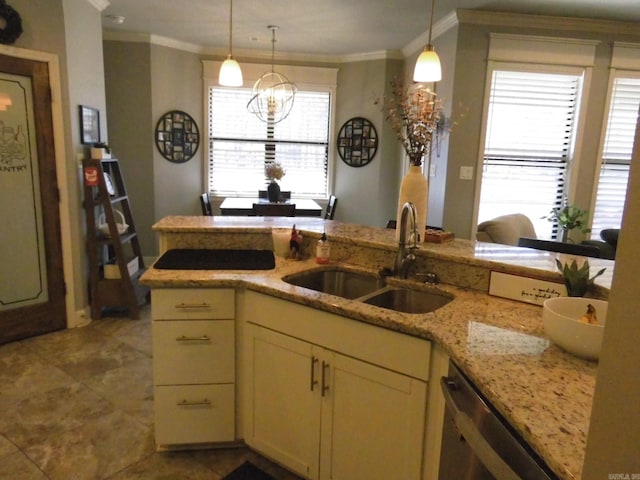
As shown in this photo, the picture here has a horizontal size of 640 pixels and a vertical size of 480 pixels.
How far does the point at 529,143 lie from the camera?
4195mm

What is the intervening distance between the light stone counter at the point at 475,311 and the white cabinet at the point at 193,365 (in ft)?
0.30

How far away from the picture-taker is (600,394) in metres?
0.56

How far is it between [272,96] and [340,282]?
3.22 metres

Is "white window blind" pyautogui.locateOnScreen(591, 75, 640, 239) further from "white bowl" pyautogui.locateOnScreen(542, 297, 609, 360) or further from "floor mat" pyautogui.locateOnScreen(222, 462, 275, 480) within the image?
"floor mat" pyautogui.locateOnScreen(222, 462, 275, 480)

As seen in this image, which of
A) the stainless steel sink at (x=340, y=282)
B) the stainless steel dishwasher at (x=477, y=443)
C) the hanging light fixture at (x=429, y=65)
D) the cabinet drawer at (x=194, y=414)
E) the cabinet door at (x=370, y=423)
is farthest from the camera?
the hanging light fixture at (x=429, y=65)

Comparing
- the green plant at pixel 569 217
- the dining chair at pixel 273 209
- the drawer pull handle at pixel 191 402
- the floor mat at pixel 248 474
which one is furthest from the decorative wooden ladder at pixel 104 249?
the green plant at pixel 569 217

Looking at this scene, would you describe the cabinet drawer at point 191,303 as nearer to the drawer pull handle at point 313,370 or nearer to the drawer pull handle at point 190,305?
the drawer pull handle at point 190,305

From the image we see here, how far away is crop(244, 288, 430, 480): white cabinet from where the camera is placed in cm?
151

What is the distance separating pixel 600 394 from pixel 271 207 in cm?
395

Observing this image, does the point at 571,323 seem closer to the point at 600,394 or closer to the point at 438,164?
the point at 600,394

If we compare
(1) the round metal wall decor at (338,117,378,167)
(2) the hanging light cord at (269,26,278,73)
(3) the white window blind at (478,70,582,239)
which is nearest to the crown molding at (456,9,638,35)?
(3) the white window blind at (478,70,582,239)

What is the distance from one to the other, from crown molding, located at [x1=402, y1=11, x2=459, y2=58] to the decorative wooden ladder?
3158 millimetres

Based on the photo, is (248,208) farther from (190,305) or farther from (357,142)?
(190,305)

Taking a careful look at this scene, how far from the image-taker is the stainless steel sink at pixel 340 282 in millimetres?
2150
